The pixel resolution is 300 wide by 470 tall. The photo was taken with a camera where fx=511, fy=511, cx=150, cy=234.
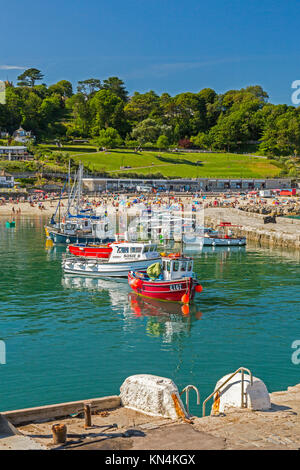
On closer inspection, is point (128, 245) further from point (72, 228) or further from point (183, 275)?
point (72, 228)

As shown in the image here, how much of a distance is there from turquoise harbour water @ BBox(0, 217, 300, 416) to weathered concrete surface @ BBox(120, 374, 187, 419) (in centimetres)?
361

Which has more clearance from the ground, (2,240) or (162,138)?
(162,138)

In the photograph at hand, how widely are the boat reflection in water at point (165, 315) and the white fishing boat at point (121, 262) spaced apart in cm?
474

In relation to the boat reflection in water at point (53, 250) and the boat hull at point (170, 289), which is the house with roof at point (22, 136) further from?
the boat hull at point (170, 289)

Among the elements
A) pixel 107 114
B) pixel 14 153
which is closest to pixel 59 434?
pixel 14 153

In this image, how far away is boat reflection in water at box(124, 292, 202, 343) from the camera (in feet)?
81.9

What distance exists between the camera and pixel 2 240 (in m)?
58.0

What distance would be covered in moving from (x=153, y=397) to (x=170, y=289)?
17915 millimetres

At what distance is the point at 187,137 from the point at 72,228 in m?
136

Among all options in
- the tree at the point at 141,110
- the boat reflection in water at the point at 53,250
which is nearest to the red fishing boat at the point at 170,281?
the boat reflection in water at the point at 53,250

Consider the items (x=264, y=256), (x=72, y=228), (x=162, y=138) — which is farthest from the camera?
(x=162, y=138)

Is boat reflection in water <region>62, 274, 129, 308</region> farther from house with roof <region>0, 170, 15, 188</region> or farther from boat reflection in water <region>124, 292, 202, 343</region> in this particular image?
house with roof <region>0, 170, 15, 188</region>

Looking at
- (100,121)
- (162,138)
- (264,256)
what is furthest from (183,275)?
(100,121)

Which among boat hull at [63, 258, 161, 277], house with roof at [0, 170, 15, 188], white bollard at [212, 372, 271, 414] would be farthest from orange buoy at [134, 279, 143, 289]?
house with roof at [0, 170, 15, 188]
